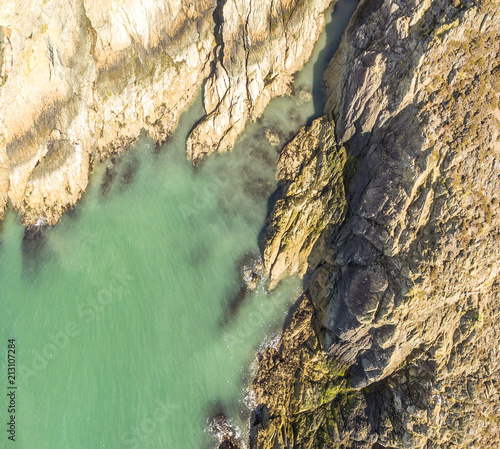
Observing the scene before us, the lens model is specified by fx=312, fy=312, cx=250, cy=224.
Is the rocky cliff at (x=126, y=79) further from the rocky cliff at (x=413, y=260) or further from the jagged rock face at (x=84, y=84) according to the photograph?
the rocky cliff at (x=413, y=260)

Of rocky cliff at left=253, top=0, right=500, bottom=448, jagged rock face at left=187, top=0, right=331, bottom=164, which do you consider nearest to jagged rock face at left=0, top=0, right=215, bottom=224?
jagged rock face at left=187, top=0, right=331, bottom=164

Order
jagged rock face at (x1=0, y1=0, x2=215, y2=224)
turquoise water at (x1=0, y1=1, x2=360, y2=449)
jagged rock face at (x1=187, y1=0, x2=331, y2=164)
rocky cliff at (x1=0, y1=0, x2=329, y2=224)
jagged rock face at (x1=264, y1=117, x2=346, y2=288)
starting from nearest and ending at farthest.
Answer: turquoise water at (x1=0, y1=1, x2=360, y2=449) → jagged rock face at (x1=264, y1=117, x2=346, y2=288) → jagged rock face at (x1=0, y1=0, x2=215, y2=224) → rocky cliff at (x1=0, y1=0, x2=329, y2=224) → jagged rock face at (x1=187, y1=0, x2=331, y2=164)

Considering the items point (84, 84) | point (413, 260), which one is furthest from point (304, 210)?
point (84, 84)

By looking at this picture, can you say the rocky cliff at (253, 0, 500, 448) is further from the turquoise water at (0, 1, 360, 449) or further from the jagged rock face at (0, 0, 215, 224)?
the jagged rock face at (0, 0, 215, 224)

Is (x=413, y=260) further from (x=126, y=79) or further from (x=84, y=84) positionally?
(x=84, y=84)

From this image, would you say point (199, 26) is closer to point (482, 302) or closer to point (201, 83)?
point (201, 83)

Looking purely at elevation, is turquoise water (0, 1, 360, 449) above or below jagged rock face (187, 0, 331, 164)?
below
